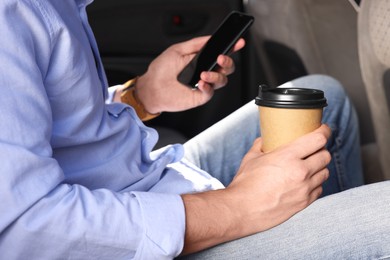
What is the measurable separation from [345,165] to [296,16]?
51cm

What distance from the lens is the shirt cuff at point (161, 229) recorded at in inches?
39.0

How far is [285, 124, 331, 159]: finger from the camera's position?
1102 mm

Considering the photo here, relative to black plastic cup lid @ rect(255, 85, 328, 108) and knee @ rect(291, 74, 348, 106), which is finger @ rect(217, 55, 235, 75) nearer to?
knee @ rect(291, 74, 348, 106)

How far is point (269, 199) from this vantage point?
3.55 ft

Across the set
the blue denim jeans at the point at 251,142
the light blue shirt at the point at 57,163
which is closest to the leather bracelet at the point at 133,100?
the blue denim jeans at the point at 251,142

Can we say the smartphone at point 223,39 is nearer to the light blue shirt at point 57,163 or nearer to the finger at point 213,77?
the finger at point 213,77

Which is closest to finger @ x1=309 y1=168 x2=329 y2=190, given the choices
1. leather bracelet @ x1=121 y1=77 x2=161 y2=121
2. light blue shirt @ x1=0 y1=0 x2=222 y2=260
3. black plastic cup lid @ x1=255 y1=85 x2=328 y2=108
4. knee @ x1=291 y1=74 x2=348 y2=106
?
black plastic cup lid @ x1=255 y1=85 x2=328 y2=108

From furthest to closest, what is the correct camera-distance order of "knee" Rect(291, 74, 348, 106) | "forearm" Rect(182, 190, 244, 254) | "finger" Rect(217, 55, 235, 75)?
"knee" Rect(291, 74, 348, 106)
"finger" Rect(217, 55, 235, 75)
"forearm" Rect(182, 190, 244, 254)

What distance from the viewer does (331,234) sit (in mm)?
1026

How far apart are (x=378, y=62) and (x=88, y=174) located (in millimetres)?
815

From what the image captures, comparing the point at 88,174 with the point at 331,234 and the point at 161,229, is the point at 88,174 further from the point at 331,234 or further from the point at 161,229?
the point at 331,234

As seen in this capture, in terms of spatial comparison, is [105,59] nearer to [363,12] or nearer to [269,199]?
[363,12]

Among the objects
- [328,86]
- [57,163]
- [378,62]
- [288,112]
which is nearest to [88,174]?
[57,163]


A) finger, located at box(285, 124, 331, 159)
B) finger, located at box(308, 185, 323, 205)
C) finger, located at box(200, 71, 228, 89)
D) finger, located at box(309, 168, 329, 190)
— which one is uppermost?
finger, located at box(285, 124, 331, 159)
